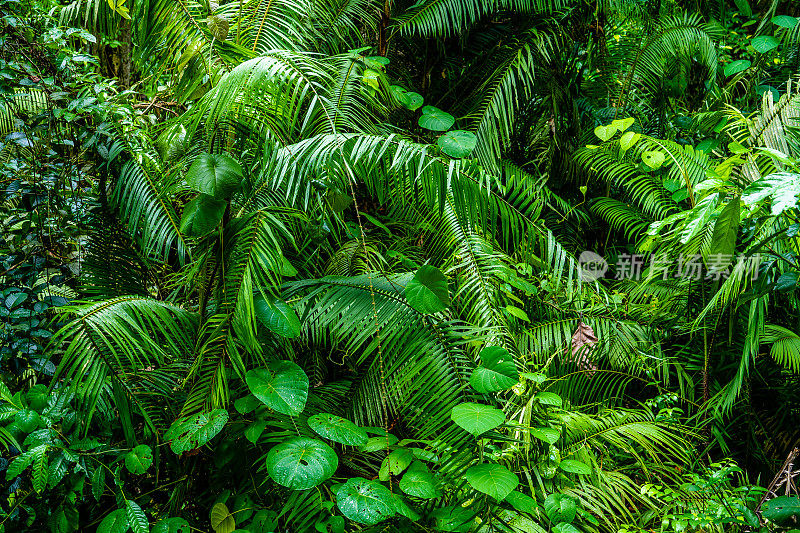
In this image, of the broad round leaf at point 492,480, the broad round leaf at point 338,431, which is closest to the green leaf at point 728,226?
the broad round leaf at point 492,480

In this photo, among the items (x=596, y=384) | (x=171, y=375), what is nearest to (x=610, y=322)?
(x=596, y=384)

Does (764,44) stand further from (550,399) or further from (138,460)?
(138,460)

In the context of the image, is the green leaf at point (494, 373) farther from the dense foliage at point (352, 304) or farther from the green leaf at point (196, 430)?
the green leaf at point (196, 430)

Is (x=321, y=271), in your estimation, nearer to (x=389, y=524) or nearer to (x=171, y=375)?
(x=171, y=375)

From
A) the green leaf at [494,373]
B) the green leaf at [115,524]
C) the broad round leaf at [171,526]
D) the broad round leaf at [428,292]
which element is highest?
the broad round leaf at [428,292]

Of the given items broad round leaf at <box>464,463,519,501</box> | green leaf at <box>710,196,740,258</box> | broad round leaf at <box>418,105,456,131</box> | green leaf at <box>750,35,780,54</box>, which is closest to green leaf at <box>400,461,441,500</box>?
broad round leaf at <box>464,463,519,501</box>

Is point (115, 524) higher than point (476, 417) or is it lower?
lower

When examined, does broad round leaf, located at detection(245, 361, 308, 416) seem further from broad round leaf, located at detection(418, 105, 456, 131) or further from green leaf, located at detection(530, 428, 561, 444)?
broad round leaf, located at detection(418, 105, 456, 131)

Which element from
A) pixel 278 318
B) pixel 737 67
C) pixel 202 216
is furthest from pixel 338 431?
pixel 737 67

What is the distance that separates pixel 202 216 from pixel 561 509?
1632mm

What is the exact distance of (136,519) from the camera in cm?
194

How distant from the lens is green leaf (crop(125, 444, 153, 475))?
1948 millimetres

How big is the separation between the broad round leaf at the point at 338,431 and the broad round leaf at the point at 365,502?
14 cm

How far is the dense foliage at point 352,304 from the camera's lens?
2021 millimetres
